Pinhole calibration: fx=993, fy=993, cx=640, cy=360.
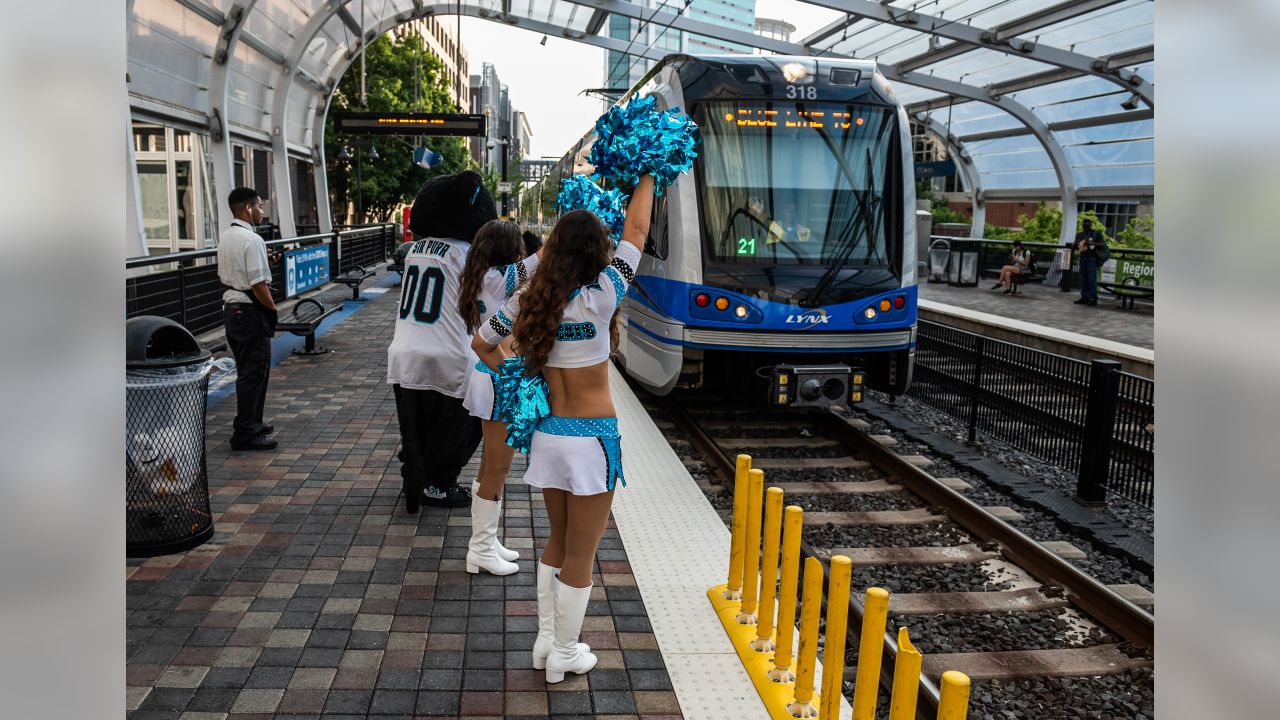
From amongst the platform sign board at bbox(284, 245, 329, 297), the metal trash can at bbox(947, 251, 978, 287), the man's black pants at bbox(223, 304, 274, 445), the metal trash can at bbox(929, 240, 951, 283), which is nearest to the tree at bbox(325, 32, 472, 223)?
the platform sign board at bbox(284, 245, 329, 297)

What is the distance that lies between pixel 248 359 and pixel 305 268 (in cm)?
1168

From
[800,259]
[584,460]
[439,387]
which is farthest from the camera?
[800,259]

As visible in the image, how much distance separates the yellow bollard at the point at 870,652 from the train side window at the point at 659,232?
18.6 feet

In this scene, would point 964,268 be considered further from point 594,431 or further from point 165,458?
point 594,431

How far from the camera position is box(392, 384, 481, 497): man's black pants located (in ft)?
19.4

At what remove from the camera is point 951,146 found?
3788 cm

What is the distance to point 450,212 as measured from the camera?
564 centimetres

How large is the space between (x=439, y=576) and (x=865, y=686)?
2.56 m

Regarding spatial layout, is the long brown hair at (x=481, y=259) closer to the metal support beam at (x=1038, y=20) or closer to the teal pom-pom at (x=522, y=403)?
the teal pom-pom at (x=522, y=403)

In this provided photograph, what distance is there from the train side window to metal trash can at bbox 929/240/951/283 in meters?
21.2

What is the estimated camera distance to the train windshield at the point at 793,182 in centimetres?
847

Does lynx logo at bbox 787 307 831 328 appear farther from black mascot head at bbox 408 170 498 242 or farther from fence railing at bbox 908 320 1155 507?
black mascot head at bbox 408 170 498 242

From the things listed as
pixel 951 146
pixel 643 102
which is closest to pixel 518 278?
pixel 643 102
